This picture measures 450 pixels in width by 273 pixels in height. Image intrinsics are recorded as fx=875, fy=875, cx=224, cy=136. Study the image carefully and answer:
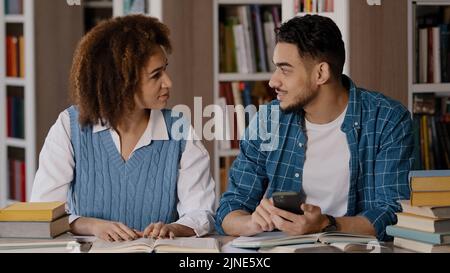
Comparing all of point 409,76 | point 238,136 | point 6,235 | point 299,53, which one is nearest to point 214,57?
point 238,136

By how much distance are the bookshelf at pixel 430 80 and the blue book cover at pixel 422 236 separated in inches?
65.6

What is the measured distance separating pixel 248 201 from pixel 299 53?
43 centimetres

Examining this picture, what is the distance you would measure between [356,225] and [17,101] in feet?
9.31

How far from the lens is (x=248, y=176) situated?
90.0 inches

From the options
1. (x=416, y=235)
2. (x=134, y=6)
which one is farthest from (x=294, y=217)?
(x=134, y=6)

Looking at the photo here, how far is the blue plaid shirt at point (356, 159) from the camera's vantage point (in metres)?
2.18

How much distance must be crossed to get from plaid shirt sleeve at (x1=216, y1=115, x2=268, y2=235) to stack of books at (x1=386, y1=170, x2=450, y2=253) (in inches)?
22.3

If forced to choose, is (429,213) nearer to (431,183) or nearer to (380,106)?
(431,183)

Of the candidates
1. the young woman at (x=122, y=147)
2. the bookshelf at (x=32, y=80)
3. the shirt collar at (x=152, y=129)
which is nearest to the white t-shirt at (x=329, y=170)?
the young woman at (x=122, y=147)

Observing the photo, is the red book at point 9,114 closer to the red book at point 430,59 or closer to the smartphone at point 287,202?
the red book at point 430,59

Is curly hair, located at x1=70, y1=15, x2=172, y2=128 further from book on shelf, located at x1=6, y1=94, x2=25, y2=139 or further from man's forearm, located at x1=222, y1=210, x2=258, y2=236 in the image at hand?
book on shelf, located at x1=6, y1=94, x2=25, y2=139

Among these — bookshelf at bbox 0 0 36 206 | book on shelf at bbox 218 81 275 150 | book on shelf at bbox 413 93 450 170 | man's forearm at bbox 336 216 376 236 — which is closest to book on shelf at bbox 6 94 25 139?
bookshelf at bbox 0 0 36 206

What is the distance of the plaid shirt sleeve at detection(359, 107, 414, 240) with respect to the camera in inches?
82.9
